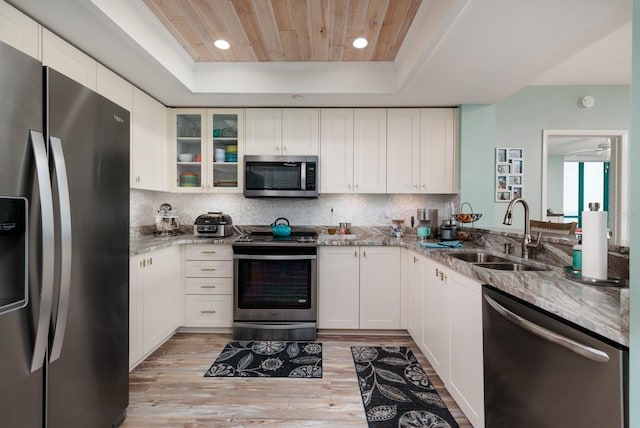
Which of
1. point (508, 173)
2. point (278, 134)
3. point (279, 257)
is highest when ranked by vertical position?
point (278, 134)

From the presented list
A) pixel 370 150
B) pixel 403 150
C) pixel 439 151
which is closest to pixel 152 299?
pixel 370 150

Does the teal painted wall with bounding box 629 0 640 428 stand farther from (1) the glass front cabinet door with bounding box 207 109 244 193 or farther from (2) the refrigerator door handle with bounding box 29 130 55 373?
(1) the glass front cabinet door with bounding box 207 109 244 193

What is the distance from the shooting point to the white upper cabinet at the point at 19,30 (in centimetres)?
158

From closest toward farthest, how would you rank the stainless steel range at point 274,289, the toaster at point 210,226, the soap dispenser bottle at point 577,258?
the soap dispenser bottle at point 577,258, the stainless steel range at point 274,289, the toaster at point 210,226

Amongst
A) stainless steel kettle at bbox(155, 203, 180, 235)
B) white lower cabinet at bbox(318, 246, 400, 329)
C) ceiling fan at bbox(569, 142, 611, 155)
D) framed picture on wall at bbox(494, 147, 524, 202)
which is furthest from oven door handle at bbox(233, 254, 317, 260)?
ceiling fan at bbox(569, 142, 611, 155)

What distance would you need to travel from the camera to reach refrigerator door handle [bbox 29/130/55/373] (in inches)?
42.7

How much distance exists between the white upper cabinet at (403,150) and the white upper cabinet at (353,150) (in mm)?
67

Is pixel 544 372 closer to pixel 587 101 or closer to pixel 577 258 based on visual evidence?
pixel 577 258

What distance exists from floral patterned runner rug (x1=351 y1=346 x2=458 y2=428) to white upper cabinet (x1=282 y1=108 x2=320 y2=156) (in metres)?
2.11

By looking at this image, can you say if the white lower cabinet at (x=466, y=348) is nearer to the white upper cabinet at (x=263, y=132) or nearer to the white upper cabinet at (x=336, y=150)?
the white upper cabinet at (x=336, y=150)

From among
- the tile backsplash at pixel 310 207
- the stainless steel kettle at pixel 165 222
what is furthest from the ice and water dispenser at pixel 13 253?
the tile backsplash at pixel 310 207

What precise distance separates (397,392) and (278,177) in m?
2.23

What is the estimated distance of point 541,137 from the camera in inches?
140

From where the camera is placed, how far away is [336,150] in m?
3.32
